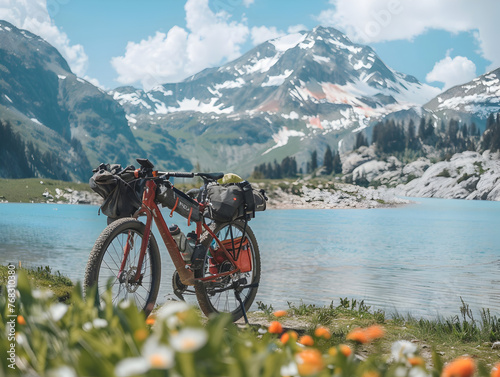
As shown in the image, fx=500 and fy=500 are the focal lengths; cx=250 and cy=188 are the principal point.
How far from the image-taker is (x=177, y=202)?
6539 millimetres

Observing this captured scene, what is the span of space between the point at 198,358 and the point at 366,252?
26.7 metres

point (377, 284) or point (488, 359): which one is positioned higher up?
point (488, 359)

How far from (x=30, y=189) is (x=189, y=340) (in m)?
175

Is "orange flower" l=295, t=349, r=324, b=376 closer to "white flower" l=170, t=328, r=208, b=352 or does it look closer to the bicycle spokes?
"white flower" l=170, t=328, r=208, b=352

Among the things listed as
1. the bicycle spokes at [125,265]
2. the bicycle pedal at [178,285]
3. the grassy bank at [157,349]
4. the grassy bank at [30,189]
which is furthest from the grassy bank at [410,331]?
the grassy bank at [30,189]

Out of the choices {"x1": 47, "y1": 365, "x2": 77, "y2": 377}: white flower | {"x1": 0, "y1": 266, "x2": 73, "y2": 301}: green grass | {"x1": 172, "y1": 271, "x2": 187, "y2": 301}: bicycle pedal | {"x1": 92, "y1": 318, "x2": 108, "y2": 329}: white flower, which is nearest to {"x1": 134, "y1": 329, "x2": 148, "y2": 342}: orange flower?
{"x1": 47, "y1": 365, "x2": 77, "y2": 377}: white flower

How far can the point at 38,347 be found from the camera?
7.00ft

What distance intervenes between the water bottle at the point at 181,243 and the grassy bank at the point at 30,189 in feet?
502

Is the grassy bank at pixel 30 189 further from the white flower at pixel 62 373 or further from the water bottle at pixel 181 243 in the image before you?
the white flower at pixel 62 373

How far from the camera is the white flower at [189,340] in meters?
1.47

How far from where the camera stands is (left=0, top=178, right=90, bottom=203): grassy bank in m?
149

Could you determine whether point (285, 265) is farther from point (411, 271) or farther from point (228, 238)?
point (228, 238)

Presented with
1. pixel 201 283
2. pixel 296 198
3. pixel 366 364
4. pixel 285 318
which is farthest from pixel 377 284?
pixel 296 198

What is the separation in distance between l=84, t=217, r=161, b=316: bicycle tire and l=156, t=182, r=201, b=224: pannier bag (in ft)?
1.62
